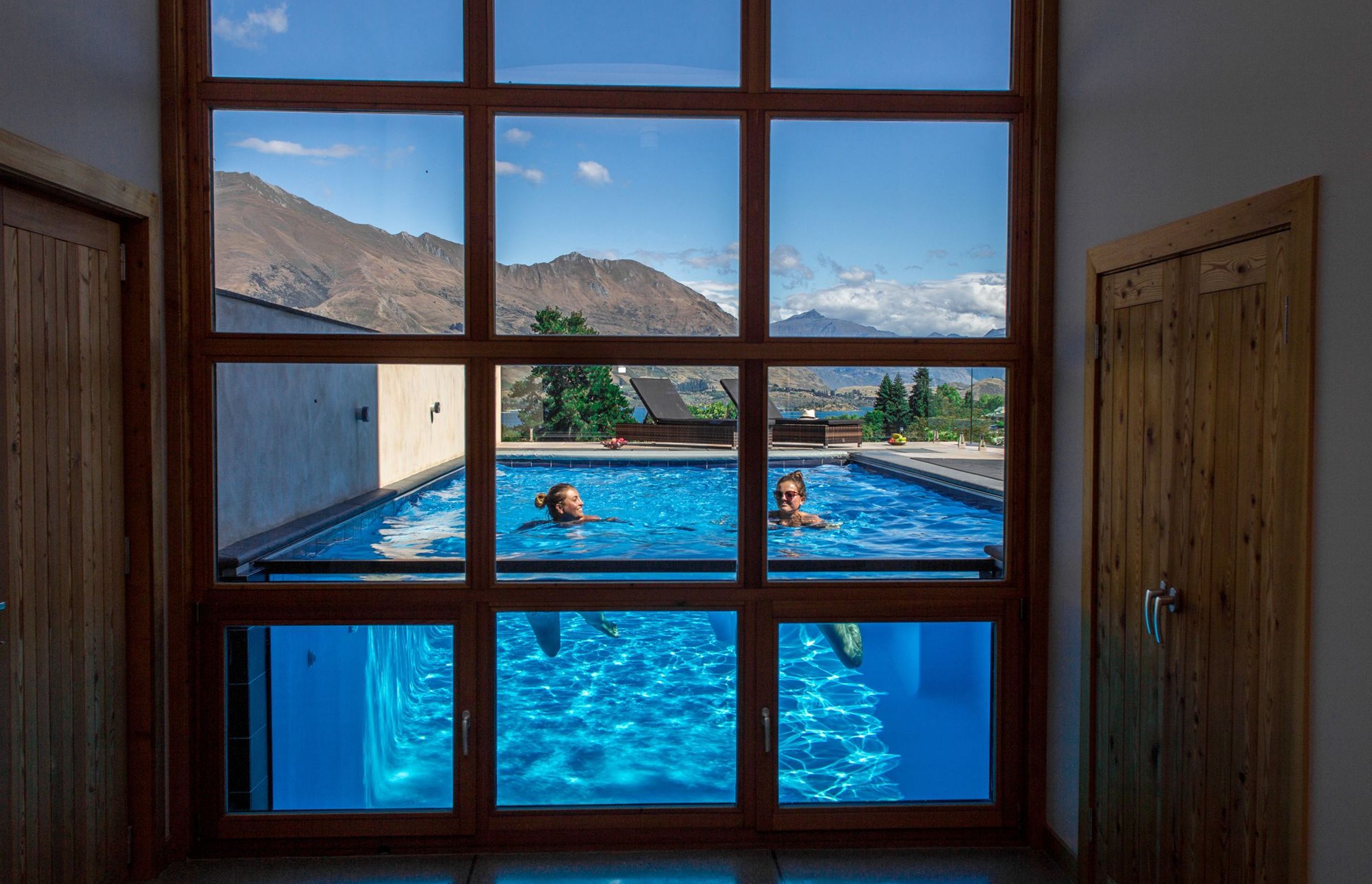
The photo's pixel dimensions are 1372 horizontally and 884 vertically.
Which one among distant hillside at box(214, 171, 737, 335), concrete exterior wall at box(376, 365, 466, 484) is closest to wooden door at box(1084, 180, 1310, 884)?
distant hillside at box(214, 171, 737, 335)

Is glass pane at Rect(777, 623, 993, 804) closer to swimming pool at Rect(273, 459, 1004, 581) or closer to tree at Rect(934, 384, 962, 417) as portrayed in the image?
swimming pool at Rect(273, 459, 1004, 581)

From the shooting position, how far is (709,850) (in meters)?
3.25

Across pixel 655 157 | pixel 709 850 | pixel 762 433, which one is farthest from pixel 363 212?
pixel 709 850

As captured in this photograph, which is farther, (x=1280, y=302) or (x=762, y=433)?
(x=762, y=433)

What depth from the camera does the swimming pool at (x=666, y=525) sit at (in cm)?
323

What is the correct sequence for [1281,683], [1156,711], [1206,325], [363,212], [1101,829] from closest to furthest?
[1281,683] < [1206,325] < [1156,711] < [1101,829] < [363,212]

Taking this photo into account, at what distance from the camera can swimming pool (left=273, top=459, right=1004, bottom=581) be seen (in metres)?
3.23

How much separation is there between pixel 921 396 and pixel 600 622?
1.42 metres

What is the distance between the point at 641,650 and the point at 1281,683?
77.5 inches

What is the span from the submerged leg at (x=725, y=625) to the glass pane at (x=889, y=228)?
105 centimetres

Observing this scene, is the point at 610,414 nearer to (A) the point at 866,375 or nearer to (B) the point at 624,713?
(A) the point at 866,375

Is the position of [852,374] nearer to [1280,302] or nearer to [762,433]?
[762,433]

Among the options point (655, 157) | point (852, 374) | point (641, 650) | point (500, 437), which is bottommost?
point (641, 650)

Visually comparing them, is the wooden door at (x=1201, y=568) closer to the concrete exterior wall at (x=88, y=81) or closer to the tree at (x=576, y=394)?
the tree at (x=576, y=394)
